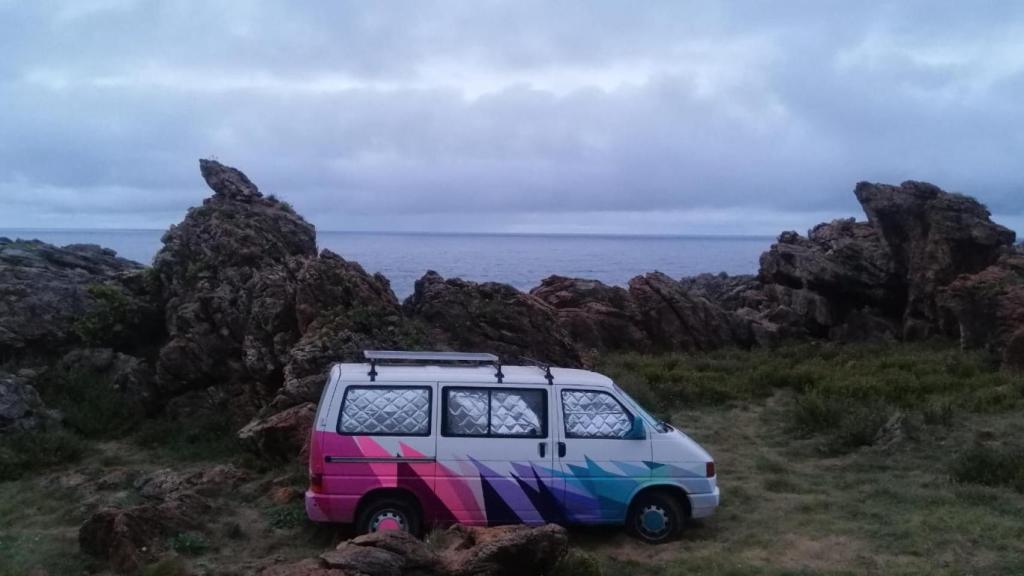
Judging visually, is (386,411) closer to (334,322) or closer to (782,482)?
(334,322)

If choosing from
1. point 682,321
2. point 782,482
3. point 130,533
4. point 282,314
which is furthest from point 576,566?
point 682,321

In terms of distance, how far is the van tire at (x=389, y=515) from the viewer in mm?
9664

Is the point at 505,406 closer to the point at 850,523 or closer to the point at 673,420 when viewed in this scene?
the point at 850,523

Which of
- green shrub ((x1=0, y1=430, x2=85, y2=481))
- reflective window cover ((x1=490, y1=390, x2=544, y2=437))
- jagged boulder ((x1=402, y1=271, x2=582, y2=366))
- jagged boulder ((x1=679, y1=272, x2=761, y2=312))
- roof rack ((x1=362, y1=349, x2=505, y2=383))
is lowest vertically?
green shrub ((x1=0, y1=430, x2=85, y2=481))

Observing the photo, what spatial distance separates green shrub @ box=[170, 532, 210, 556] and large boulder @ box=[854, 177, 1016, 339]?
2378cm


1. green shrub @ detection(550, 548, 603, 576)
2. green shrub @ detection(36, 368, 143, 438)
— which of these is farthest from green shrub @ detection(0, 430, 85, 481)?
green shrub @ detection(550, 548, 603, 576)

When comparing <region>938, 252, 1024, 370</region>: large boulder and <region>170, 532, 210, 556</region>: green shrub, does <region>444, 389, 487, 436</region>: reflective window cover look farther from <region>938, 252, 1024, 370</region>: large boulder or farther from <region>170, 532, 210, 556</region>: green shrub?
<region>938, 252, 1024, 370</region>: large boulder

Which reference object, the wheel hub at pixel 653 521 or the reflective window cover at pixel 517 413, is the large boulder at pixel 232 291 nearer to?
the reflective window cover at pixel 517 413

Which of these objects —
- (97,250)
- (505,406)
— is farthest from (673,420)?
(97,250)

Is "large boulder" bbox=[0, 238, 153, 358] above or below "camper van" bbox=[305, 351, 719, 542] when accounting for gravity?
above

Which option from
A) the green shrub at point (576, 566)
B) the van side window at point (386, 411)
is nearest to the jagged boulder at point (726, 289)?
the van side window at point (386, 411)

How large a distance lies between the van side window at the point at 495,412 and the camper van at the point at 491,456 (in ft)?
0.04

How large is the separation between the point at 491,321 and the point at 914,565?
10174mm

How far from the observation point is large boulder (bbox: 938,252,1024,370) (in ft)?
67.9
